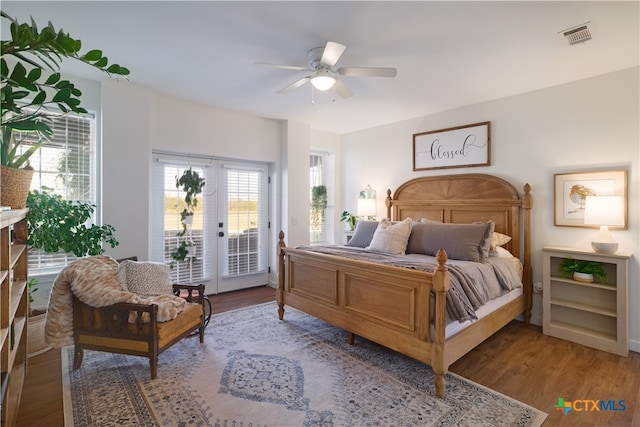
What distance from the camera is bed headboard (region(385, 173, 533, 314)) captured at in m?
3.67

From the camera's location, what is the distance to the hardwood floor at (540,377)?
2051 millimetres

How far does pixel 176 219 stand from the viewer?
4348mm

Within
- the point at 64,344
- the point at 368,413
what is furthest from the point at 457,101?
the point at 64,344

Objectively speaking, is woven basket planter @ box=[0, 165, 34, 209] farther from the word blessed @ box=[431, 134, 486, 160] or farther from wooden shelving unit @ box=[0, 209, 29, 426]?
the word blessed @ box=[431, 134, 486, 160]

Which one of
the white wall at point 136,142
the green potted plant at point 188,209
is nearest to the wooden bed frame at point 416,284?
the green potted plant at point 188,209

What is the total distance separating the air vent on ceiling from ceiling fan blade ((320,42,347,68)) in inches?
67.3

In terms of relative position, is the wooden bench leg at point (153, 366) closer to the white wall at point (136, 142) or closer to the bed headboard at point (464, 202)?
the white wall at point (136, 142)

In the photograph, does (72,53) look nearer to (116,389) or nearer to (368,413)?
(116,389)

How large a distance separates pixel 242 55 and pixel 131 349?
258 cm

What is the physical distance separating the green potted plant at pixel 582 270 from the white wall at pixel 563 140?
0.21 meters

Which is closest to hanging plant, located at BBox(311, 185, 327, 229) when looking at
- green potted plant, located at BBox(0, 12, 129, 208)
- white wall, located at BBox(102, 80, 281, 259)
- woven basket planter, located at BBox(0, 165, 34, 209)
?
white wall, located at BBox(102, 80, 281, 259)

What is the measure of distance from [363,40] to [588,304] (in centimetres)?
343

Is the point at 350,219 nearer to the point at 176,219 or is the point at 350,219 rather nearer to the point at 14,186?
the point at 176,219

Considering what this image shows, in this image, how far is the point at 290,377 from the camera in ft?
7.98
